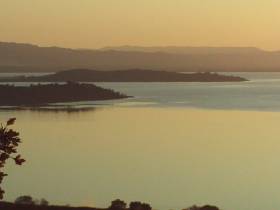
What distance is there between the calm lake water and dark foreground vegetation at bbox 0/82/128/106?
22.0 metres

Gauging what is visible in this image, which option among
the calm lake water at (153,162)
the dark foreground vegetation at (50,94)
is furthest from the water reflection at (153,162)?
the dark foreground vegetation at (50,94)

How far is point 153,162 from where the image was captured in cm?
2231

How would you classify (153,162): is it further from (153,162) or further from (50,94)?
(50,94)

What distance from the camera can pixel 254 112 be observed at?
44188mm

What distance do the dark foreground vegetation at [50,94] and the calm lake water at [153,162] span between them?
2198 centimetres

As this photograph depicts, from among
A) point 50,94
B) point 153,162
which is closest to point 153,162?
point 153,162

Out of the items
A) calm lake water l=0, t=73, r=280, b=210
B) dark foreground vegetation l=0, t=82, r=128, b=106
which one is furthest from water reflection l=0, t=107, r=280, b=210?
dark foreground vegetation l=0, t=82, r=128, b=106

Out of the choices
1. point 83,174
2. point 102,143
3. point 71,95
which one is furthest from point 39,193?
point 71,95

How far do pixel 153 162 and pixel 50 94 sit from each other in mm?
42916

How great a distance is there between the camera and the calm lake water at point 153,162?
1695cm

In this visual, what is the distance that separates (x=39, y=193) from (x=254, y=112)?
2897 cm

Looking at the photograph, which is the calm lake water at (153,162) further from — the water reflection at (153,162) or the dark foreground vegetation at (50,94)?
the dark foreground vegetation at (50,94)

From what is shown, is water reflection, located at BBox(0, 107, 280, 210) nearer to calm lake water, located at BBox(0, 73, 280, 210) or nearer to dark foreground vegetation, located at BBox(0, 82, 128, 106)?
calm lake water, located at BBox(0, 73, 280, 210)

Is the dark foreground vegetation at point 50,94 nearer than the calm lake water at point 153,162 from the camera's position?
No
